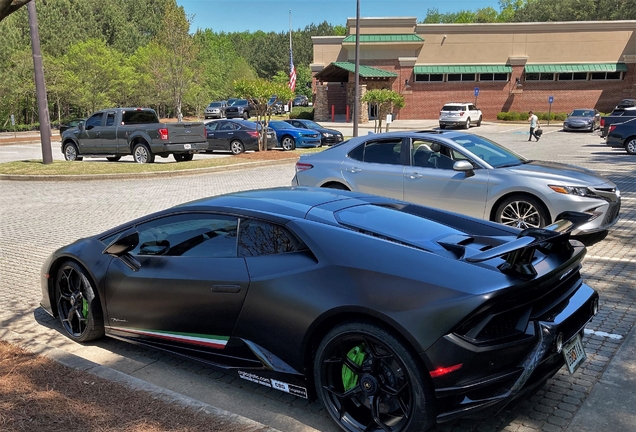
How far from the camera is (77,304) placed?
4957 millimetres

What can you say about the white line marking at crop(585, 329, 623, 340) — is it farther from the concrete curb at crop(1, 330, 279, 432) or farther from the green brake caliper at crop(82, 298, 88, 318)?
the green brake caliper at crop(82, 298, 88, 318)

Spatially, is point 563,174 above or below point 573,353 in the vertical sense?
above

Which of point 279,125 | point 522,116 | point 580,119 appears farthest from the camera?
point 522,116

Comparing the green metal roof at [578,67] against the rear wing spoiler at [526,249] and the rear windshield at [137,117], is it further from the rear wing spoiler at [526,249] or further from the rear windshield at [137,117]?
the rear wing spoiler at [526,249]

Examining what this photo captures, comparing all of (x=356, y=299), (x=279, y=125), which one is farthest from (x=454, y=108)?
(x=356, y=299)

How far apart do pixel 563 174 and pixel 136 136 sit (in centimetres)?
1578

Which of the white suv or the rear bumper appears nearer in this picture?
the rear bumper

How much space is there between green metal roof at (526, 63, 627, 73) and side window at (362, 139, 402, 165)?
4986 cm

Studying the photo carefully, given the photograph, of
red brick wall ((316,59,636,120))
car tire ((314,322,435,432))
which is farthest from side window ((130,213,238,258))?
red brick wall ((316,59,636,120))

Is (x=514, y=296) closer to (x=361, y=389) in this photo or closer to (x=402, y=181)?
(x=361, y=389)

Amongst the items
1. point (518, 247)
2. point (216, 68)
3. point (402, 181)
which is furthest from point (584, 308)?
point (216, 68)

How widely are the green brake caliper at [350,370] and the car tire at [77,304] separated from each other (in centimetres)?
236

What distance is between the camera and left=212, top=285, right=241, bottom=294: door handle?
382cm

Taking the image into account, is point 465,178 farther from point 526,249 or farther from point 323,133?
point 323,133
